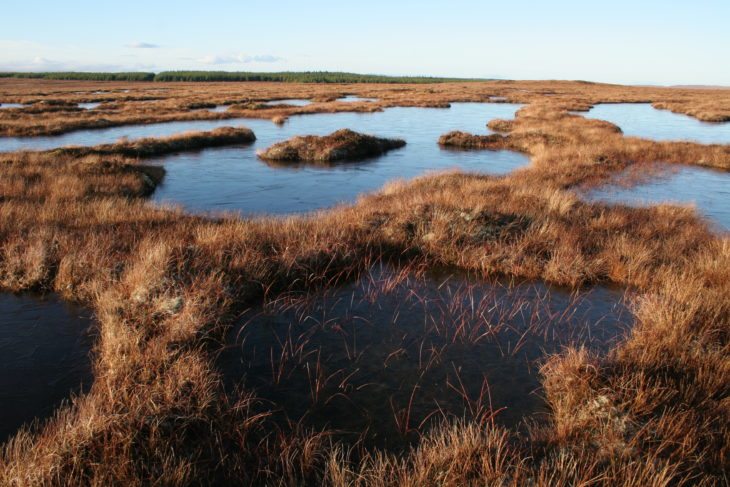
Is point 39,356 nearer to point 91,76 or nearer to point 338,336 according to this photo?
point 338,336

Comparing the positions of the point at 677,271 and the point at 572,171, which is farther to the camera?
the point at 572,171

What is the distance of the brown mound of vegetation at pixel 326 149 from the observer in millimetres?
27047

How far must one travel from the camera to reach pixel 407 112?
5731 centimetres

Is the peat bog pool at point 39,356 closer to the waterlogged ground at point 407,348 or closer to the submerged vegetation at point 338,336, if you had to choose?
the submerged vegetation at point 338,336

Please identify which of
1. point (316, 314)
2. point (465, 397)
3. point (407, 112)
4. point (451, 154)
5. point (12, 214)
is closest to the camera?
point (465, 397)

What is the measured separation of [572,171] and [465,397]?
18107 mm

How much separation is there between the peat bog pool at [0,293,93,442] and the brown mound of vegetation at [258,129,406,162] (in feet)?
64.2

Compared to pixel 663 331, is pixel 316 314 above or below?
below

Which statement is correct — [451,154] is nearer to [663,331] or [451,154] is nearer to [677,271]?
[677,271]

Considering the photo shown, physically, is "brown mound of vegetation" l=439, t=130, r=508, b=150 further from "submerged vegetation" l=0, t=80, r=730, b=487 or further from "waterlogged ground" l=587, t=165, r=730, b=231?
"submerged vegetation" l=0, t=80, r=730, b=487

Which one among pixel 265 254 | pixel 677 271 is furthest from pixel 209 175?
pixel 677 271

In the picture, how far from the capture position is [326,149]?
2745 centimetres

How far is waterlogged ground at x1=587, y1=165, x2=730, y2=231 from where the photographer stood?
1612 cm

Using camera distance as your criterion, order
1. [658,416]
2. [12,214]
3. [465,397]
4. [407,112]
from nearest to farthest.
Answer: [658,416], [465,397], [12,214], [407,112]
